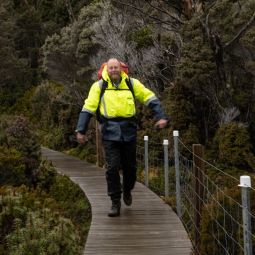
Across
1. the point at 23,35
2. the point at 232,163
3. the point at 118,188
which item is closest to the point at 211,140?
the point at 232,163

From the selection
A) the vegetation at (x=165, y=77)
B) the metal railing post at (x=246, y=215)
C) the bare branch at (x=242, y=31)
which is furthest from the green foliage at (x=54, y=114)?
the metal railing post at (x=246, y=215)

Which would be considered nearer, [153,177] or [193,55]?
[153,177]

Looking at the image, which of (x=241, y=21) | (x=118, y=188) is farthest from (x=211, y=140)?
(x=118, y=188)

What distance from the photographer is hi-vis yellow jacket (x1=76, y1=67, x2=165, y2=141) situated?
707 centimetres

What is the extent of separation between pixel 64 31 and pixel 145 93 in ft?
55.1

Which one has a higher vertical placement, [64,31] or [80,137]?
[64,31]

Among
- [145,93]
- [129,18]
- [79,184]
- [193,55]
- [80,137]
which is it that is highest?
[129,18]

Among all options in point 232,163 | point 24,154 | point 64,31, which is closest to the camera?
point 24,154

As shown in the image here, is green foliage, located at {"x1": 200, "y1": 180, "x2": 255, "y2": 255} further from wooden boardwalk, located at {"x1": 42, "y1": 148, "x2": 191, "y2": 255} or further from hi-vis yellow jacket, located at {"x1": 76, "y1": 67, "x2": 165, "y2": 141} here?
hi-vis yellow jacket, located at {"x1": 76, "y1": 67, "x2": 165, "y2": 141}

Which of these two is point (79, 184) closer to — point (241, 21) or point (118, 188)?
point (118, 188)

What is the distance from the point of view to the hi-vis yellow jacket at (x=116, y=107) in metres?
7.07

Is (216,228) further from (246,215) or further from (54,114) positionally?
(54,114)

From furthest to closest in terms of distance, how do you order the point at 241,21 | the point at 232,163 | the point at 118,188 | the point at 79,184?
the point at 241,21 < the point at 232,163 < the point at 79,184 < the point at 118,188

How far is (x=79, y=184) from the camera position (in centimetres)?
1177
